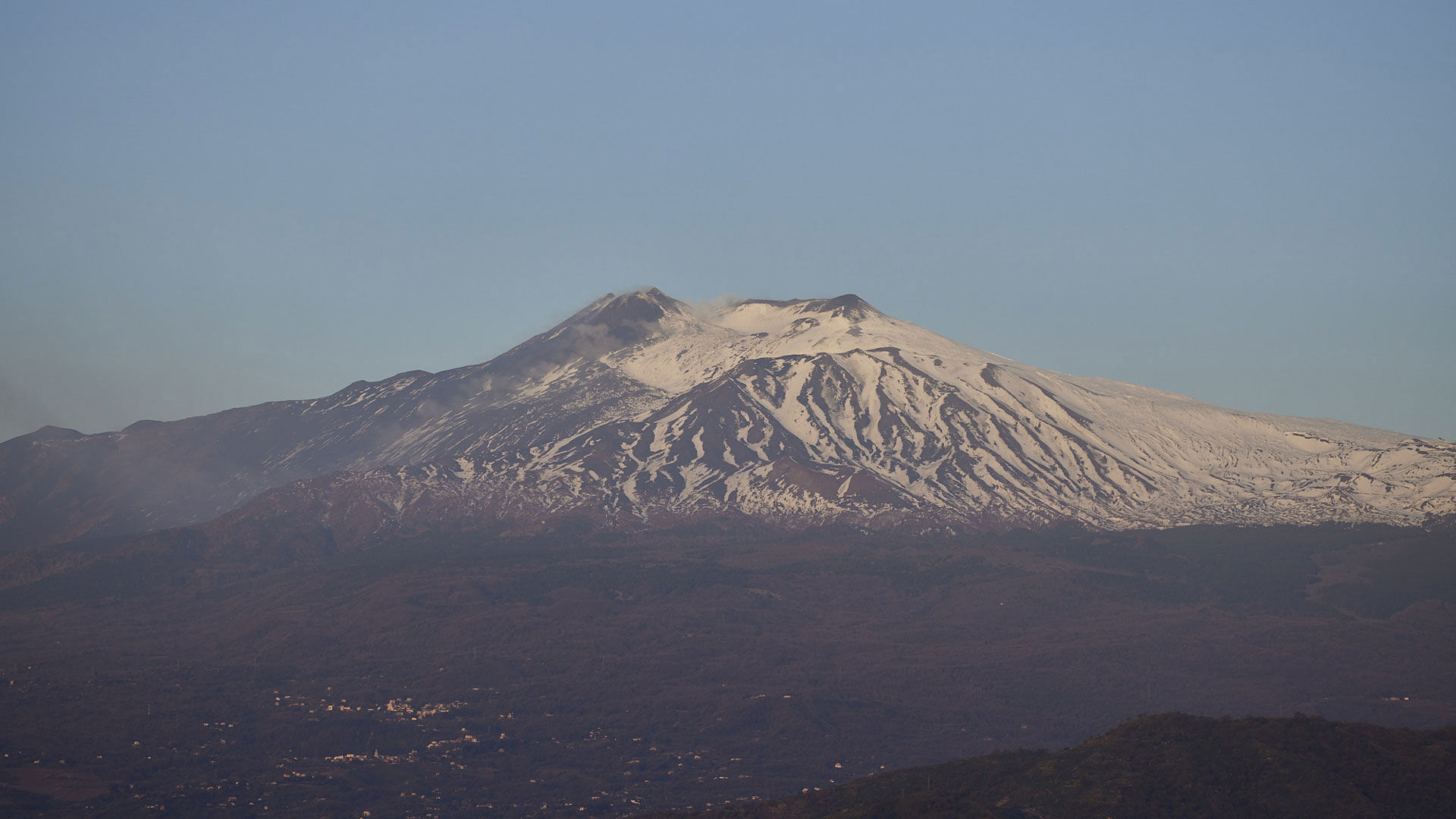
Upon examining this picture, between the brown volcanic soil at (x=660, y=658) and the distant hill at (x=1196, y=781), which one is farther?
the brown volcanic soil at (x=660, y=658)

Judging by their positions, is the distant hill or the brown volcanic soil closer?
the distant hill

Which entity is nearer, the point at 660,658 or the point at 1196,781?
the point at 1196,781

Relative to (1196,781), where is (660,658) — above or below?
below

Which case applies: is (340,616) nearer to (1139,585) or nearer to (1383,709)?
(1139,585)
